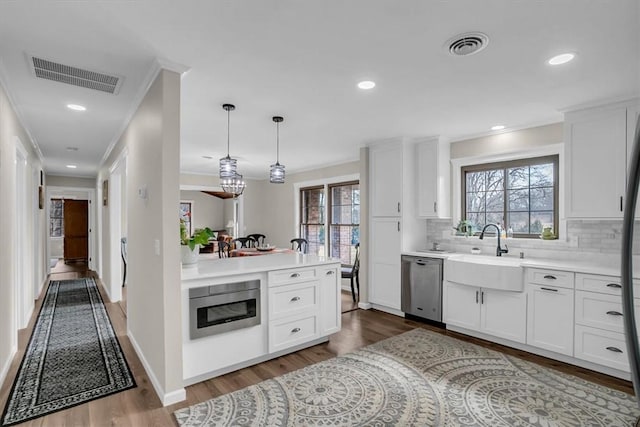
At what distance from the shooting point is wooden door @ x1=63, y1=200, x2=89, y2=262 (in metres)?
10.2

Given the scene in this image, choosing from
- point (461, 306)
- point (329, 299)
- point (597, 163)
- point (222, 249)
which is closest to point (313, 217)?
point (222, 249)

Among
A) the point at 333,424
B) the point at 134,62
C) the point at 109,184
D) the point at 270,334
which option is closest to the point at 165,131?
the point at 134,62

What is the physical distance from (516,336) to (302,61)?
11.1ft

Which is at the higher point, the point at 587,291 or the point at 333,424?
the point at 587,291

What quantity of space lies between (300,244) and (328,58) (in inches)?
208

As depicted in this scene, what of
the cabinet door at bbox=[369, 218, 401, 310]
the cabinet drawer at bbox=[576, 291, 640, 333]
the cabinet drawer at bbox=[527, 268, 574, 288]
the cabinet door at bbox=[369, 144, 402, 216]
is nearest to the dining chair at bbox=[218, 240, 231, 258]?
the cabinet door at bbox=[369, 218, 401, 310]

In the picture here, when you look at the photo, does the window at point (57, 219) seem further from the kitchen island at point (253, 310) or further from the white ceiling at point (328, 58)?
the kitchen island at point (253, 310)

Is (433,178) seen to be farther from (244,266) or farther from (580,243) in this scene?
(244,266)

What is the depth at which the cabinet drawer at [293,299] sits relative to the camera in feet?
10.1

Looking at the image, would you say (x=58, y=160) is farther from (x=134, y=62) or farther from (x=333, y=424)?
(x=333, y=424)

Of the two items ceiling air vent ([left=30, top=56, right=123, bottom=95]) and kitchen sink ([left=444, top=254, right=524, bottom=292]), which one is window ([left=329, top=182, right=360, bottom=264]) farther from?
ceiling air vent ([left=30, top=56, right=123, bottom=95])

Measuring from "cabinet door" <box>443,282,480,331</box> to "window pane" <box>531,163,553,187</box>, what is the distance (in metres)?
1.47

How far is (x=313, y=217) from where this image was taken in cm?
730

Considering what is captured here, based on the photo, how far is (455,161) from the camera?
4477 mm
